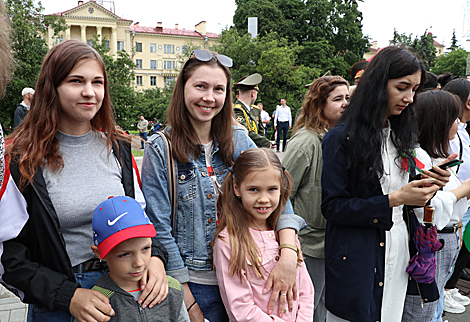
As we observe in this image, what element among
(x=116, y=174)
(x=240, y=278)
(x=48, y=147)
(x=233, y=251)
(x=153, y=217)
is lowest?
(x=240, y=278)

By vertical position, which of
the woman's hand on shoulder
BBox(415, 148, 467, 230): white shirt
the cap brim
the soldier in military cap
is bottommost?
BBox(415, 148, 467, 230): white shirt

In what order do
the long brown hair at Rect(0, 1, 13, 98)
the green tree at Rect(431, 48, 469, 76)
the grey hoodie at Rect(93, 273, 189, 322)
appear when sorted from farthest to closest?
1. the green tree at Rect(431, 48, 469, 76)
2. the grey hoodie at Rect(93, 273, 189, 322)
3. the long brown hair at Rect(0, 1, 13, 98)

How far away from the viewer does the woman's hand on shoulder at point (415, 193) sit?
2.06 metres

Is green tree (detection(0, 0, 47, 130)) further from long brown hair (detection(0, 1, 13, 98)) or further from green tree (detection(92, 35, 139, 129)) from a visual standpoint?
long brown hair (detection(0, 1, 13, 98))

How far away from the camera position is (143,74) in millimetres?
67625

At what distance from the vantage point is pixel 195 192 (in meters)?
1.96

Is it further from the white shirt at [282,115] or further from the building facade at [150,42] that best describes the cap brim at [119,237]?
the building facade at [150,42]

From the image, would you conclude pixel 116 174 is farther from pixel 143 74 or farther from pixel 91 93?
pixel 143 74

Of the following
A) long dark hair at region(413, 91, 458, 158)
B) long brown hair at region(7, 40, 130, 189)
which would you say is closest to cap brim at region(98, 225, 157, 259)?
long brown hair at region(7, 40, 130, 189)

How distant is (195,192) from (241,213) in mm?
317

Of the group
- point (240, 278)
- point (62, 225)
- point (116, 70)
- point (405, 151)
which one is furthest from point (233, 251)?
point (116, 70)

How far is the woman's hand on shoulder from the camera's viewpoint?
206cm

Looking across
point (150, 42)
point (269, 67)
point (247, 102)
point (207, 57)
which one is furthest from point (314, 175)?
point (150, 42)

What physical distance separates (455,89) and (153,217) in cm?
369
